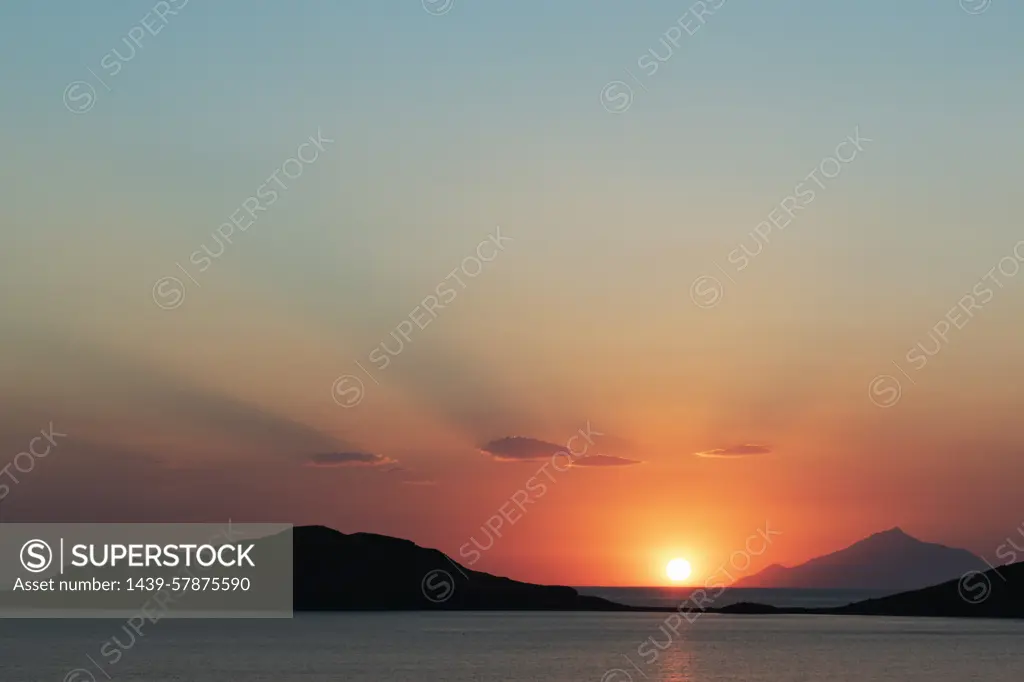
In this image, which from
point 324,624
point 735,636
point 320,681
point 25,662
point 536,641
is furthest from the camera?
point 324,624

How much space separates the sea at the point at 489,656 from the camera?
97000 millimetres

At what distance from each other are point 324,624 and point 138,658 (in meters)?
85.5

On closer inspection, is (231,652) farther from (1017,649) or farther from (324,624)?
(1017,649)

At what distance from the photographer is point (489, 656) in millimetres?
120062

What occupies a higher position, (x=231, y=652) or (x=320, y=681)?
(x=231, y=652)

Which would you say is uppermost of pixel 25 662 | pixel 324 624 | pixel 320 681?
pixel 324 624

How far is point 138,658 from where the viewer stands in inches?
4414

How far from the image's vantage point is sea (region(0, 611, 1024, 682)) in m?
97.0

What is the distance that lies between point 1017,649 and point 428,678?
3315 inches

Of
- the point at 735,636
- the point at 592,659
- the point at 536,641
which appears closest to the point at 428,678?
the point at 592,659

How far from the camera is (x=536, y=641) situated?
507 feet

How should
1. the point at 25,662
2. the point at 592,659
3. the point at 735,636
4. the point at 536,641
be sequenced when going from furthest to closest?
the point at 735,636 < the point at 536,641 < the point at 592,659 < the point at 25,662

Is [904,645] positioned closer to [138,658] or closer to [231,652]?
[231,652]

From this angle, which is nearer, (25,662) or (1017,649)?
(25,662)
